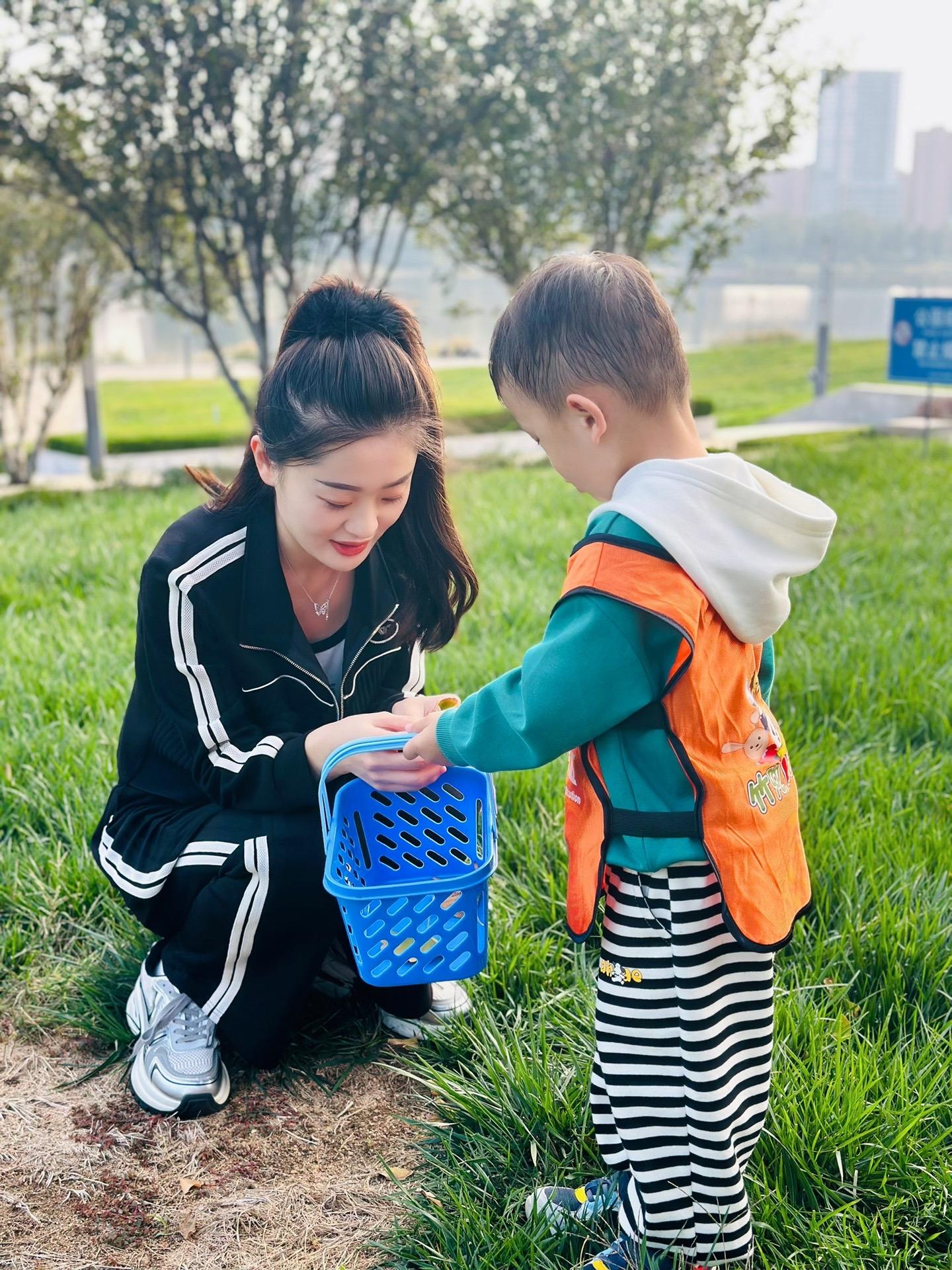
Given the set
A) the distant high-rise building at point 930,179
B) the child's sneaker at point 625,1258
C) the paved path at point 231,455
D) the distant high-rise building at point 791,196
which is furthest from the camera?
the distant high-rise building at point 930,179

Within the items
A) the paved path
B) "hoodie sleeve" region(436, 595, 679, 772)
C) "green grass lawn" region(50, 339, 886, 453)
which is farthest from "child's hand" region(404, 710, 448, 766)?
"green grass lawn" region(50, 339, 886, 453)

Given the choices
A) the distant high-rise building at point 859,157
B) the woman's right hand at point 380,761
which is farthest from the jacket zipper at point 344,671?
the distant high-rise building at point 859,157

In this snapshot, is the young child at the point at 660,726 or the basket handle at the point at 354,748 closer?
the young child at the point at 660,726

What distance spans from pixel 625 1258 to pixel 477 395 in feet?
61.9

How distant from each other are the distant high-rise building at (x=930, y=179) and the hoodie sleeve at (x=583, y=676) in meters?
22.4

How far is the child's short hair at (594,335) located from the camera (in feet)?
3.98

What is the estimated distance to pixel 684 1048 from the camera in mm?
1262

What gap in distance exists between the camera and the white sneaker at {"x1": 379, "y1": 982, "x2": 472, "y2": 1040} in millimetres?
1884

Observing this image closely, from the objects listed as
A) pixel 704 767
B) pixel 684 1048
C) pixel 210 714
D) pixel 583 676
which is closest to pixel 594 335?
pixel 583 676

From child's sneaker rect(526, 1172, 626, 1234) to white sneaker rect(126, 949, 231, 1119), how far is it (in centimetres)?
57

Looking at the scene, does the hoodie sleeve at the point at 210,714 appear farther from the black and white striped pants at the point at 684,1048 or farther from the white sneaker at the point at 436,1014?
the black and white striped pants at the point at 684,1048

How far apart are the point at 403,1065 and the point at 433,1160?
279 millimetres

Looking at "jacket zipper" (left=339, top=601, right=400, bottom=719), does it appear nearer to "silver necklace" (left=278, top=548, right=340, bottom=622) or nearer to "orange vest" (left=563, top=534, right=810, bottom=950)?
"silver necklace" (left=278, top=548, right=340, bottom=622)

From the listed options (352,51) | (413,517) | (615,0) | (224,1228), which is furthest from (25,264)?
(224,1228)
